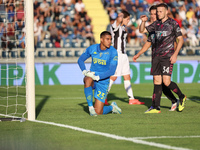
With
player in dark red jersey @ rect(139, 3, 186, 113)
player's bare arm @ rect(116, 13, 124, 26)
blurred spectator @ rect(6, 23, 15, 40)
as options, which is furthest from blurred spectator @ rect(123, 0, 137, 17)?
player in dark red jersey @ rect(139, 3, 186, 113)

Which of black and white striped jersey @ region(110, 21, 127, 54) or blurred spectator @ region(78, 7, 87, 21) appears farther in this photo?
blurred spectator @ region(78, 7, 87, 21)

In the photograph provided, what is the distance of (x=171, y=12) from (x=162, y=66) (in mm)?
14940

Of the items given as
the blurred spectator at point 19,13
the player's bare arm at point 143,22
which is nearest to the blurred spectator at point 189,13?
the blurred spectator at point 19,13

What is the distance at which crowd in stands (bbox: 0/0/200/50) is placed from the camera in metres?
19.3

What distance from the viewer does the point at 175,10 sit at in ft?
73.2

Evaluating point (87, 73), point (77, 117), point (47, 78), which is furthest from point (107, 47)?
point (47, 78)

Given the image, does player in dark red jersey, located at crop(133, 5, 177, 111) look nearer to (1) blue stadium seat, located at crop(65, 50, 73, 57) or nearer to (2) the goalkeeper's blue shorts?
(2) the goalkeeper's blue shorts

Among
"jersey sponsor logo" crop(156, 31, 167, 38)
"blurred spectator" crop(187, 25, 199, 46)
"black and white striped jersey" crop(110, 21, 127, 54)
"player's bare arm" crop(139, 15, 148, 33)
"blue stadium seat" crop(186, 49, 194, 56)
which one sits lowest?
"blue stadium seat" crop(186, 49, 194, 56)

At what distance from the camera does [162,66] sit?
7801 mm

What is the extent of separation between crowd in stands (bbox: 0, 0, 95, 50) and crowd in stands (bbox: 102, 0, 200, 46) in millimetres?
1468

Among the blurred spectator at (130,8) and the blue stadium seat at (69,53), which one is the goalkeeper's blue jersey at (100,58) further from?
the blurred spectator at (130,8)

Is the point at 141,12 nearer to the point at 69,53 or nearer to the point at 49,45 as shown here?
the point at 69,53

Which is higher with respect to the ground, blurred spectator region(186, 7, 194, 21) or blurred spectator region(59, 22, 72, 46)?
blurred spectator region(186, 7, 194, 21)

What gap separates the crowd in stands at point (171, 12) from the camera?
20672 mm
